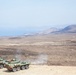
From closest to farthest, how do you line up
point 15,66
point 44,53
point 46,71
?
point 46,71 < point 15,66 < point 44,53

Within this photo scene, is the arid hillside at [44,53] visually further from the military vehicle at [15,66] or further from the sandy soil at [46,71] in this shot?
the military vehicle at [15,66]

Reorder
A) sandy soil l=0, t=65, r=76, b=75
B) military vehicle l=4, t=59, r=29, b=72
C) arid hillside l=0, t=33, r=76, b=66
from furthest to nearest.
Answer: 1. arid hillside l=0, t=33, r=76, b=66
2. military vehicle l=4, t=59, r=29, b=72
3. sandy soil l=0, t=65, r=76, b=75

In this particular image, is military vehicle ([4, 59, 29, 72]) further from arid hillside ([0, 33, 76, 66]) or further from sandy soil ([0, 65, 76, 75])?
arid hillside ([0, 33, 76, 66])

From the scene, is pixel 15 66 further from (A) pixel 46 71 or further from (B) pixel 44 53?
(B) pixel 44 53

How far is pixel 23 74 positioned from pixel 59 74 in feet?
11.6

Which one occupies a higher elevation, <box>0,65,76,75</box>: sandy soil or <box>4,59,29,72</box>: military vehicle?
<box>4,59,29,72</box>: military vehicle

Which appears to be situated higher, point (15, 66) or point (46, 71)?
point (15, 66)

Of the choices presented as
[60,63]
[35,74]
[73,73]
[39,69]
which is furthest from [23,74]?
[60,63]

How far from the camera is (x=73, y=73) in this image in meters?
26.3

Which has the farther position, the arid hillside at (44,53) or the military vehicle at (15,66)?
the arid hillside at (44,53)

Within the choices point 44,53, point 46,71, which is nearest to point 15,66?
point 46,71

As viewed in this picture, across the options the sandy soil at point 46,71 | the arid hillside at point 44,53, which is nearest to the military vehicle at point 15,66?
the sandy soil at point 46,71

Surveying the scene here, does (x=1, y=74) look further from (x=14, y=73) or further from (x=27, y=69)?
(x=27, y=69)

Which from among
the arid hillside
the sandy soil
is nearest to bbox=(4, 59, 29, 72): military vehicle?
the sandy soil
